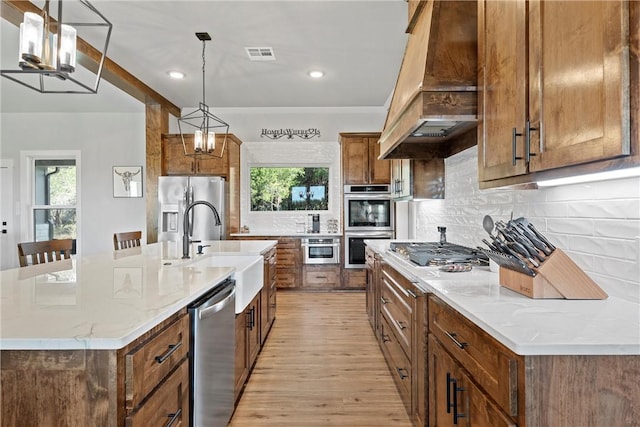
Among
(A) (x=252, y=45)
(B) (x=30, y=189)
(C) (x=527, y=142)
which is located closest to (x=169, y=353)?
(C) (x=527, y=142)

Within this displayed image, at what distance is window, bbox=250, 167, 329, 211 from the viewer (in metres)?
6.52

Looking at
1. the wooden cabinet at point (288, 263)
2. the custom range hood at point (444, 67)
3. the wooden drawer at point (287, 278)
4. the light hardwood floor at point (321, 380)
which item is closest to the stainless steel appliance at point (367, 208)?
the wooden cabinet at point (288, 263)

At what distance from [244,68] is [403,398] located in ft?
12.2

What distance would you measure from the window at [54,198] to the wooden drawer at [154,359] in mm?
5890

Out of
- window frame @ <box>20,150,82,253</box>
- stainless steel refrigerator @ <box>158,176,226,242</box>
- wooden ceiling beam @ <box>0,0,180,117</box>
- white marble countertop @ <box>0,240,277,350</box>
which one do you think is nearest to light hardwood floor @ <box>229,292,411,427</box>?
white marble countertop @ <box>0,240,277,350</box>

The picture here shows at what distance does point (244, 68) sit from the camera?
4.27 meters

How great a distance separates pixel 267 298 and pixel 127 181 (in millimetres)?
3889

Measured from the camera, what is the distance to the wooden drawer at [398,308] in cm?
204

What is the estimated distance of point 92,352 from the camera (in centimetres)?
98

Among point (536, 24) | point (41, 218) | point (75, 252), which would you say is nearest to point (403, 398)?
point (536, 24)

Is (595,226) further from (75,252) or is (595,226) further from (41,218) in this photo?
(41,218)

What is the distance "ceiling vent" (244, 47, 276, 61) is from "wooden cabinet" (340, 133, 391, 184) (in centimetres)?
208

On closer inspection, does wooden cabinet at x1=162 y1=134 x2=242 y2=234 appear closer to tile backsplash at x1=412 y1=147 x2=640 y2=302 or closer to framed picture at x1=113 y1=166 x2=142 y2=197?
framed picture at x1=113 y1=166 x2=142 y2=197

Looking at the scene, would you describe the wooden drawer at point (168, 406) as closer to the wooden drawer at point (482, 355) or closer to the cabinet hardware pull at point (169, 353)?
the cabinet hardware pull at point (169, 353)
